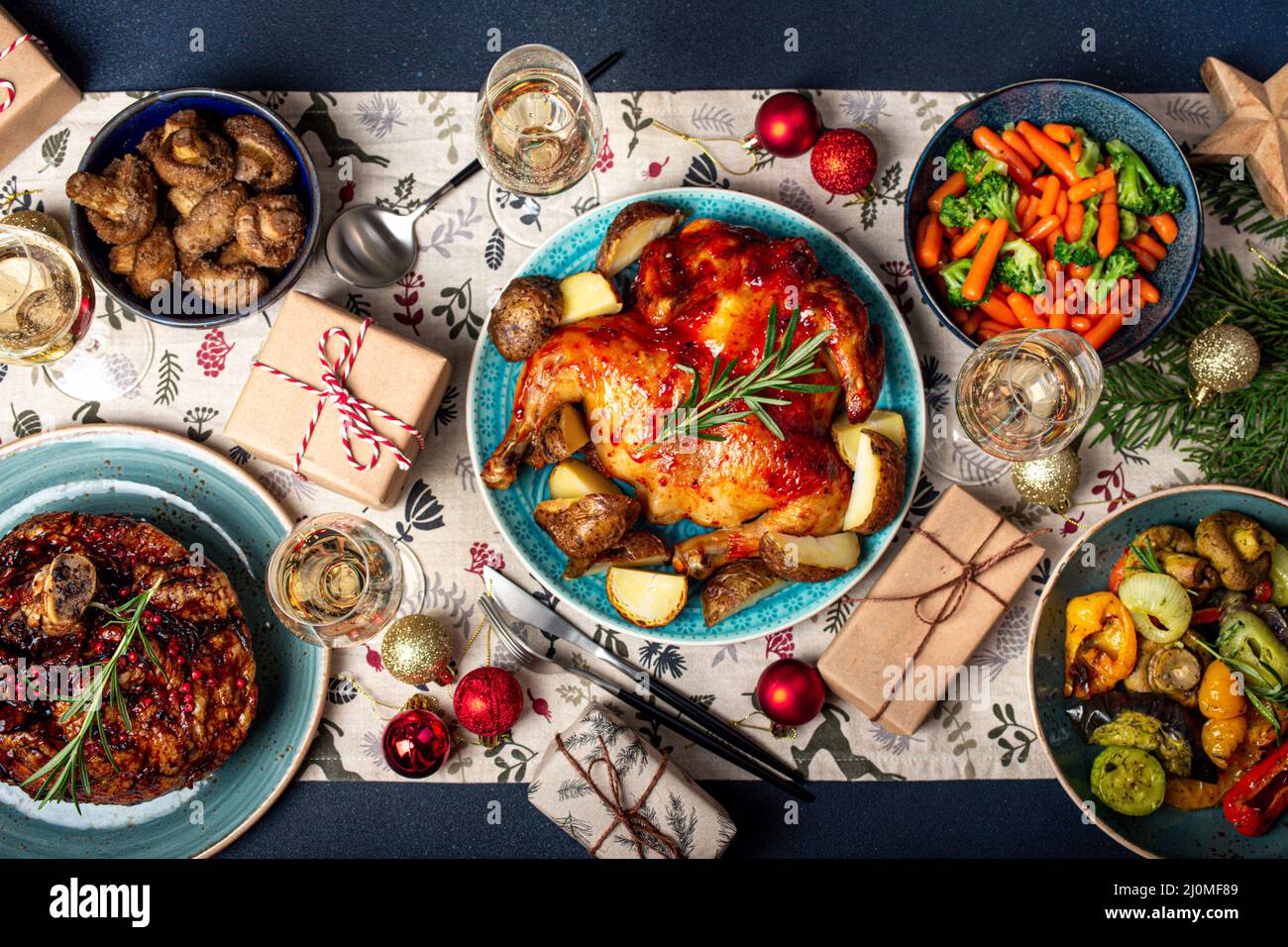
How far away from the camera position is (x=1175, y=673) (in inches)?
74.9

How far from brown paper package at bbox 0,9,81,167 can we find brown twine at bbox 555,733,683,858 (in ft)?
5.98

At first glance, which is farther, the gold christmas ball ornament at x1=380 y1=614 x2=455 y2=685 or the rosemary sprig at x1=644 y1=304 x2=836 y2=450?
the gold christmas ball ornament at x1=380 y1=614 x2=455 y2=685

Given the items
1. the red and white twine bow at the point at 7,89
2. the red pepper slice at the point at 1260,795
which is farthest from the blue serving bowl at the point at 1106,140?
the red and white twine bow at the point at 7,89

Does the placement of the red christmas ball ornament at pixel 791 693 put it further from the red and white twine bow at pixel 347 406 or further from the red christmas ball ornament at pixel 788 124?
the red christmas ball ornament at pixel 788 124

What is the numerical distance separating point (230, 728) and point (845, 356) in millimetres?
1423

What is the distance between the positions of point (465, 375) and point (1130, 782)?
165 centimetres

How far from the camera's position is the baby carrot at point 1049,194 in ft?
6.38

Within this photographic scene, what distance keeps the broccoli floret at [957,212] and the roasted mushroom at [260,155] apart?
4.48 ft

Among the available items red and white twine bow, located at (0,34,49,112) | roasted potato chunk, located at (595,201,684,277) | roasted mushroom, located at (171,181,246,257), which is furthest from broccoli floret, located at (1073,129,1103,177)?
red and white twine bow, located at (0,34,49,112)

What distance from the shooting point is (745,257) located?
5.90ft

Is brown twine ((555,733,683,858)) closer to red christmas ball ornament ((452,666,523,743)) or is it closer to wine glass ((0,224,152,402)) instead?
red christmas ball ornament ((452,666,523,743))

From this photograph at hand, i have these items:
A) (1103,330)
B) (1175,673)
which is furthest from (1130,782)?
(1103,330)

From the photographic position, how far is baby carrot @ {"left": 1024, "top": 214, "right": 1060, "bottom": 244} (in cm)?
193
